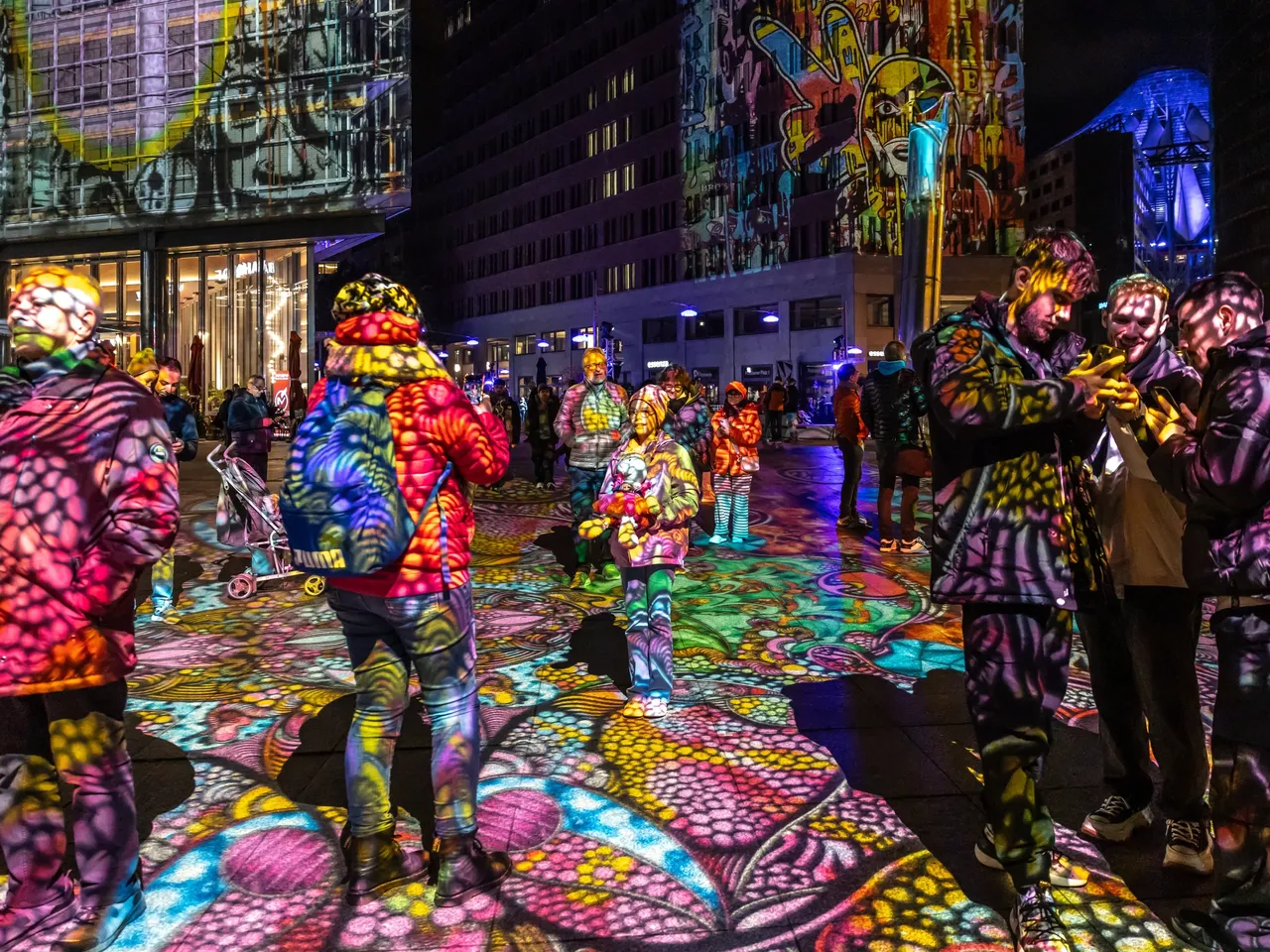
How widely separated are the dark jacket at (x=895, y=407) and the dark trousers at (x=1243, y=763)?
23.1 feet

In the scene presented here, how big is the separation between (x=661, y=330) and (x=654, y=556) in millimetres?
58418

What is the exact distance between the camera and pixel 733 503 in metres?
10.9

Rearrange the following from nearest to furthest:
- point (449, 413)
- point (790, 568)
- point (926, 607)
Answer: point (449, 413)
point (926, 607)
point (790, 568)

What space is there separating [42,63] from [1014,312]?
133 ft

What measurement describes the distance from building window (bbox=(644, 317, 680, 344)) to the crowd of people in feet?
192

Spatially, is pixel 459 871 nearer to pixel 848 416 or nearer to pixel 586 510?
pixel 586 510

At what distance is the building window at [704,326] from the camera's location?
58250mm

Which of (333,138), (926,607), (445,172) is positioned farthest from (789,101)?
(926,607)

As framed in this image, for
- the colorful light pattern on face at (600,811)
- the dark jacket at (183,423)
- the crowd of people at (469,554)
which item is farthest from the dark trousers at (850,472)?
the crowd of people at (469,554)

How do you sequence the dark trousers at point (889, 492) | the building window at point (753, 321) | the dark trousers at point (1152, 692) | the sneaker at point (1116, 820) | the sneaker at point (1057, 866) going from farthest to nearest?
1. the building window at point (753, 321)
2. the dark trousers at point (889, 492)
3. the sneaker at point (1116, 820)
4. the dark trousers at point (1152, 692)
5. the sneaker at point (1057, 866)

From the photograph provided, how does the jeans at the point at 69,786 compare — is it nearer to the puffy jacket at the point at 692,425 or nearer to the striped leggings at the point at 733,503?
the puffy jacket at the point at 692,425

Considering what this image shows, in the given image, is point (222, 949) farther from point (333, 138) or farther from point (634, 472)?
point (333, 138)

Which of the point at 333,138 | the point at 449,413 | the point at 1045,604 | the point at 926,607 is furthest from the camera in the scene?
the point at 333,138

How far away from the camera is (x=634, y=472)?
5004mm
